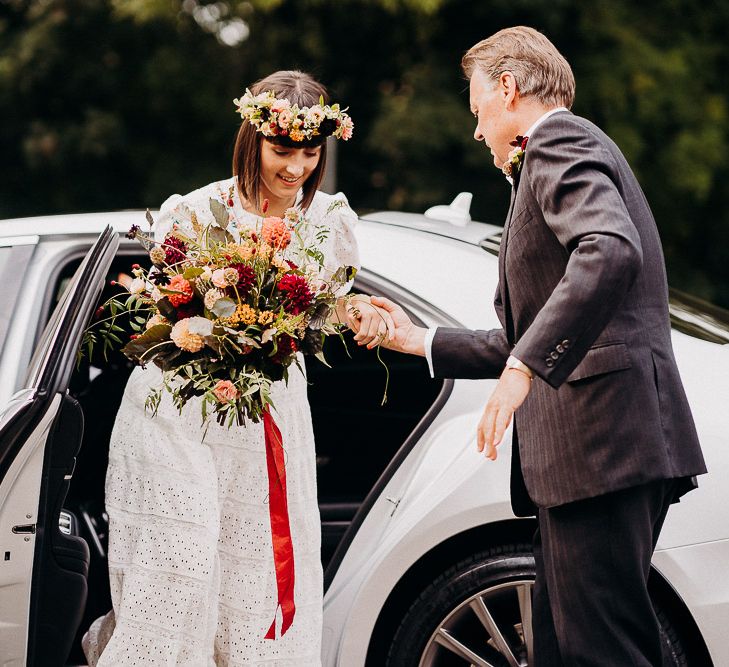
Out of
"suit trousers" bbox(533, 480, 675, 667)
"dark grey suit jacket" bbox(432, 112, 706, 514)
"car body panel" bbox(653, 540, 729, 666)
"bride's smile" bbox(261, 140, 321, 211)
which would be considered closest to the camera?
"dark grey suit jacket" bbox(432, 112, 706, 514)

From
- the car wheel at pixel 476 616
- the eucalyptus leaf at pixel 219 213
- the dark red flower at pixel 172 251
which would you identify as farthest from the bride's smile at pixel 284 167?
the car wheel at pixel 476 616

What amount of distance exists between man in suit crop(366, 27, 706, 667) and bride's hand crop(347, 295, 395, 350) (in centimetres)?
42

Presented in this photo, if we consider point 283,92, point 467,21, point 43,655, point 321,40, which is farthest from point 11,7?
point 43,655

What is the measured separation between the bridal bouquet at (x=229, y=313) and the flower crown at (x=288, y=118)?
0.28 m

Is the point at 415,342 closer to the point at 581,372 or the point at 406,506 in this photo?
the point at 406,506

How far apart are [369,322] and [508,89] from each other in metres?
0.69

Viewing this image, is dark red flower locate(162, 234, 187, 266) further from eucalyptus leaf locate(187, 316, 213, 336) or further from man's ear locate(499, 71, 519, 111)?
man's ear locate(499, 71, 519, 111)

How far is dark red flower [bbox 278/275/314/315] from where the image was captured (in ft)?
7.83

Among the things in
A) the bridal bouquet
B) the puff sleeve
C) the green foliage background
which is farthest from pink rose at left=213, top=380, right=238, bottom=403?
the green foliage background

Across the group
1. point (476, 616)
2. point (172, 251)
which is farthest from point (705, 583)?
point (172, 251)

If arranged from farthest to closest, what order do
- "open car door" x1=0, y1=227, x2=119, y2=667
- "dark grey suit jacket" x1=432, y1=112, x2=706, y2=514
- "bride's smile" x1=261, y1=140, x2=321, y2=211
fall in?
"bride's smile" x1=261, y1=140, x2=321, y2=211, "open car door" x1=0, y1=227, x2=119, y2=667, "dark grey suit jacket" x1=432, y1=112, x2=706, y2=514

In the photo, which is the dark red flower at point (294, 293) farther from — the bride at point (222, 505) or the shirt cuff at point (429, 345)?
the shirt cuff at point (429, 345)

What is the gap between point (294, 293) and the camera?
2389mm

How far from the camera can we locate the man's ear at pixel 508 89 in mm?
2189
